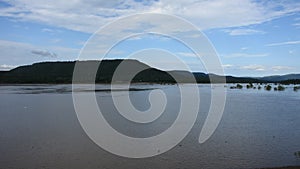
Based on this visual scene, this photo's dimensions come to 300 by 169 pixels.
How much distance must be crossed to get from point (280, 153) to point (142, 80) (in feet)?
375

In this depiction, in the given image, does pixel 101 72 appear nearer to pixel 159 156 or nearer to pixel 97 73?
pixel 97 73

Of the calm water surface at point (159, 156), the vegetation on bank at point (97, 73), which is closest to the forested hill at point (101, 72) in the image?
the vegetation on bank at point (97, 73)

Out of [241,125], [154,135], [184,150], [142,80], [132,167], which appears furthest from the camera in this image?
[142,80]

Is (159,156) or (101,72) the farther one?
(101,72)

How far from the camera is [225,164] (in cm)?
946

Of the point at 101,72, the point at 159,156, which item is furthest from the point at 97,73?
the point at 159,156

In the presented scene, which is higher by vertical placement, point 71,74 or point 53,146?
point 71,74

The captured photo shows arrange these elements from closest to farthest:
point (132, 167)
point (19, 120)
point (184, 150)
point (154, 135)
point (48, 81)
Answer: point (132, 167) < point (184, 150) < point (154, 135) < point (19, 120) < point (48, 81)

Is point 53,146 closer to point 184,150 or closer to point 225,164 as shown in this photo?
point 184,150

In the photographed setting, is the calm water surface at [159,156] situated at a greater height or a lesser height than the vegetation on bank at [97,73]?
lesser

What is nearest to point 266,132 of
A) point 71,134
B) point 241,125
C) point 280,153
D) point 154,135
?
point 241,125

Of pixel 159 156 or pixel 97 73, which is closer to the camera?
pixel 159 156

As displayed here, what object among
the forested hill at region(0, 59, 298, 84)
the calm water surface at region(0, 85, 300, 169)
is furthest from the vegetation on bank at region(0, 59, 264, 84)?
the calm water surface at region(0, 85, 300, 169)

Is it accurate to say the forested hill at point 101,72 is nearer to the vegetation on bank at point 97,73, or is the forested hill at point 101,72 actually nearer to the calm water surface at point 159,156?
the vegetation on bank at point 97,73
